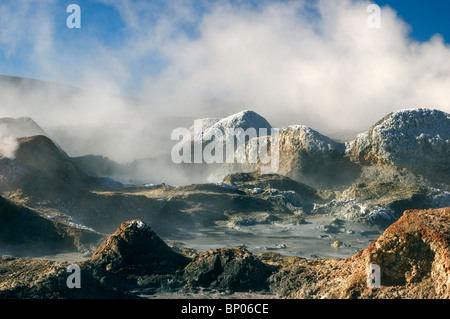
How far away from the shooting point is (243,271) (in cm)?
1032

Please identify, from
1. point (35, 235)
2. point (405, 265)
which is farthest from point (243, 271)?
point (35, 235)

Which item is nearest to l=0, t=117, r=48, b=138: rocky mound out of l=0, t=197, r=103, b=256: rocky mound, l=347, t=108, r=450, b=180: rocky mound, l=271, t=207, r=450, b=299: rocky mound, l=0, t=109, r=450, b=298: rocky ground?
l=0, t=109, r=450, b=298: rocky ground

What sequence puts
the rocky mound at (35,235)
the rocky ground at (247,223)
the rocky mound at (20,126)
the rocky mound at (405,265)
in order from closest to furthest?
the rocky mound at (405,265), the rocky ground at (247,223), the rocky mound at (35,235), the rocky mound at (20,126)

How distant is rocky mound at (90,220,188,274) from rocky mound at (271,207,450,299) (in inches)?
137

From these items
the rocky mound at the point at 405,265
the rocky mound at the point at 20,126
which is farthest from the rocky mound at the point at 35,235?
the rocky mound at the point at 20,126

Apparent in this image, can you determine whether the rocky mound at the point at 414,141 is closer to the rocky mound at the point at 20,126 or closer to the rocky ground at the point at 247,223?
the rocky ground at the point at 247,223

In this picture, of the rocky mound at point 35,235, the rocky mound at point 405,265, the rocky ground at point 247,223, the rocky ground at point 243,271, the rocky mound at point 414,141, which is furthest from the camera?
the rocky mound at point 414,141

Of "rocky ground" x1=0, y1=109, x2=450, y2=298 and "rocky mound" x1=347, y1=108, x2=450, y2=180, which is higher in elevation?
"rocky mound" x1=347, y1=108, x2=450, y2=180

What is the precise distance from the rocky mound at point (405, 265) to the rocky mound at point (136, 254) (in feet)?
11.4

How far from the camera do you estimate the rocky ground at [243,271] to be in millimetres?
7961

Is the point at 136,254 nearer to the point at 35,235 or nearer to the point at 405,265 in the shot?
the point at 405,265

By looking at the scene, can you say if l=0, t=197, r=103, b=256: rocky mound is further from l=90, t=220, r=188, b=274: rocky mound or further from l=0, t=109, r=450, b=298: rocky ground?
l=90, t=220, r=188, b=274: rocky mound

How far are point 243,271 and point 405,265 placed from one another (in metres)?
3.55

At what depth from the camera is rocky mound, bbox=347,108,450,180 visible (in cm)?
3516
